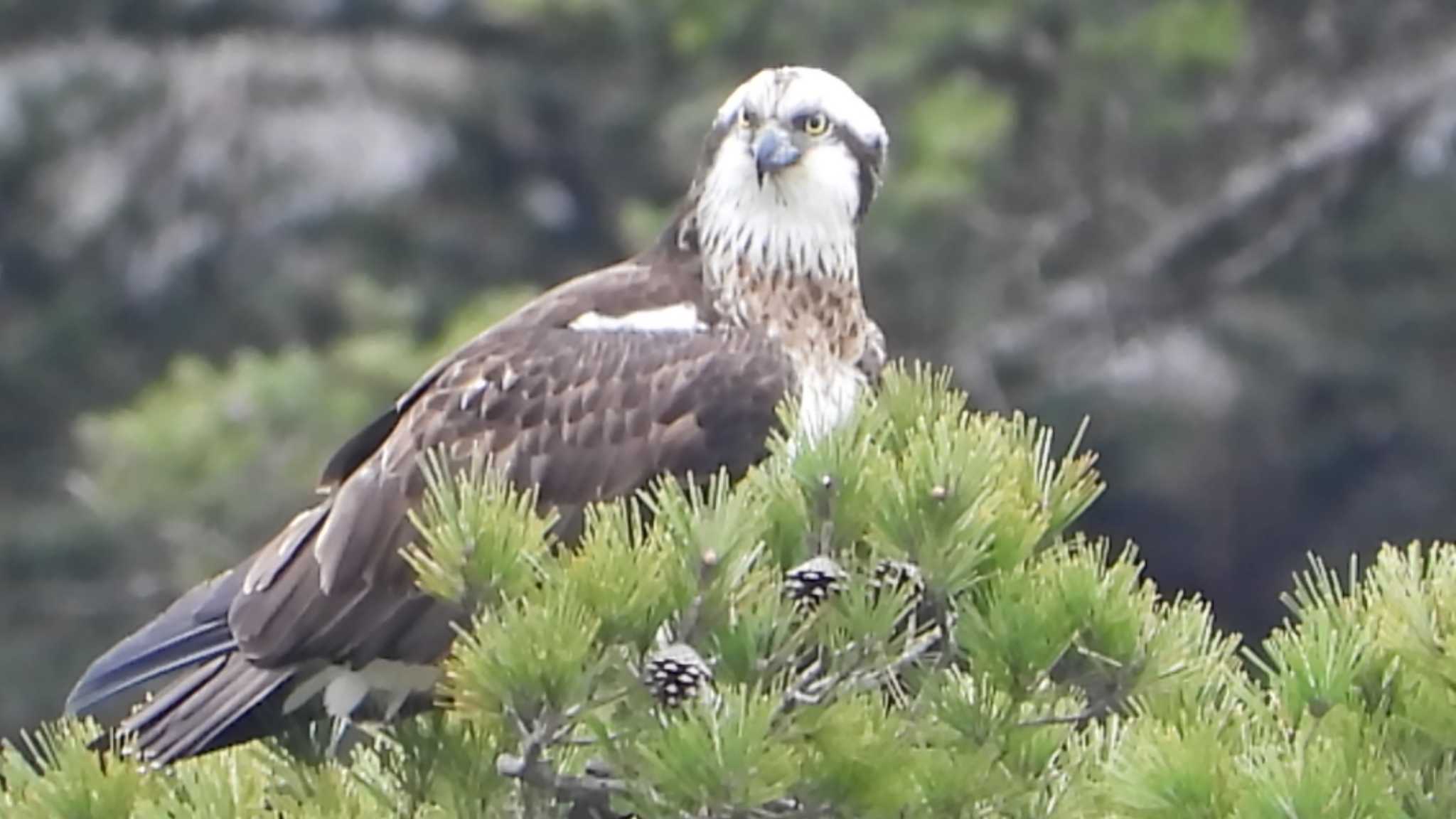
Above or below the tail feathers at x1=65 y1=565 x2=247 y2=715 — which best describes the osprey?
above

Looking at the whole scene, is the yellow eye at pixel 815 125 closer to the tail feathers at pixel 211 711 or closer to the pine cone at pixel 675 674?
the tail feathers at pixel 211 711

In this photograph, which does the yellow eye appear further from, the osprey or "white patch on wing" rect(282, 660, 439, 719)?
"white patch on wing" rect(282, 660, 439, 719)

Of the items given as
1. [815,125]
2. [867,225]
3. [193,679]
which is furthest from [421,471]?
[867,225]

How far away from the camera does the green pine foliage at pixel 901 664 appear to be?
3.64 meters

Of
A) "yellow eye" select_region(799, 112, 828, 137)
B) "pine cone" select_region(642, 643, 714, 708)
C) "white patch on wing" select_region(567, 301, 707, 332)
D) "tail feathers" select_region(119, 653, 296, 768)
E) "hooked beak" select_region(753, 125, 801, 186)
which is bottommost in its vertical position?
"pine cone" select_region(642, 643, 714, 708)

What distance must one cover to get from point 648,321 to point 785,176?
0.46 m

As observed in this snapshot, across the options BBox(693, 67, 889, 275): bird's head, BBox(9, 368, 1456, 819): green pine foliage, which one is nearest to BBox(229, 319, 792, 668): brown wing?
BBox(693, 67, 889, 275): bird's head

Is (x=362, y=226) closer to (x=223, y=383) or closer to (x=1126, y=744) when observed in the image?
(x=223, y=383)

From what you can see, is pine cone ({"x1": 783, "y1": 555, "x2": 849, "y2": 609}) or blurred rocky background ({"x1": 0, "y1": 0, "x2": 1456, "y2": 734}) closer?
pine cone ({"x1": 783, "y1": 555, "x2": 849, "y2": 609})

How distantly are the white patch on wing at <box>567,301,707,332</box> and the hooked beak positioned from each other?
1.02ft

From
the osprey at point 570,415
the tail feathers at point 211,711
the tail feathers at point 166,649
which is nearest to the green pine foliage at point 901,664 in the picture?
the tail feathers at point 211,711

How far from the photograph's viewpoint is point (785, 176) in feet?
18.9

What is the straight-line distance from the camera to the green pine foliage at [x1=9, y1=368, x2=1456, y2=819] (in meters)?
3.64

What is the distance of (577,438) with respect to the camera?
5.26 meters
